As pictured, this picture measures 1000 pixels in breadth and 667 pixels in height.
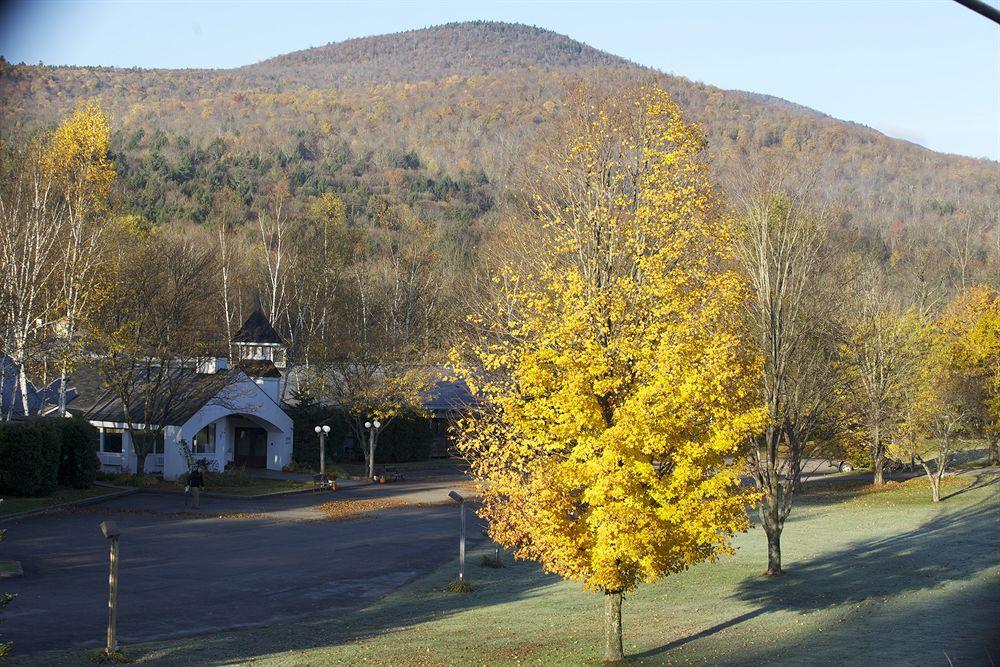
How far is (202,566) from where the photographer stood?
22641 mm

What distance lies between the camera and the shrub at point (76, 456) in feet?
115

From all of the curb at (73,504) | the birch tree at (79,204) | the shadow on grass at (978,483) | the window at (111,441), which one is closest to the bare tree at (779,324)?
the shadow on grass at (978,483)

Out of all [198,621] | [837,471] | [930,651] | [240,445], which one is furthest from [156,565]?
[837,471]

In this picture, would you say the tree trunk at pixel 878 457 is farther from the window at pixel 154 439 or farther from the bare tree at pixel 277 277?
the bare tree at pixel 277 277

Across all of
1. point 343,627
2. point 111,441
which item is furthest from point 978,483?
point 111,441

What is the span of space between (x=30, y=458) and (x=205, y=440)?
467 inches

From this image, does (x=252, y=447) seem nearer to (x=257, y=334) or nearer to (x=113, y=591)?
(x=257, y=334)

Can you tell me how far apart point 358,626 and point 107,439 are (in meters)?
29.6

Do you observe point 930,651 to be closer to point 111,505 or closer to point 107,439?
point 111,505

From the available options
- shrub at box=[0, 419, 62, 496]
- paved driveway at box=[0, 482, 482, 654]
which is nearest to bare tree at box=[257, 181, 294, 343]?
shrub at box=[0, 419, 62, 496]

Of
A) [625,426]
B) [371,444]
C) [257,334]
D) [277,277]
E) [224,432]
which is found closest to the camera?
[625,426]

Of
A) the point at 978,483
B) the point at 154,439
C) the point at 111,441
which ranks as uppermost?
the point at 154,439

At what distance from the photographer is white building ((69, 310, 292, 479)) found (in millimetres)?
41250

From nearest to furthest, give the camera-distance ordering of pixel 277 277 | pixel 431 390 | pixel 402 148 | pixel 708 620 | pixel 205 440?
pixel 708 620 → pixel 205 440 → pixel 431 390 → pixel 277 277 → pixel 402 148
